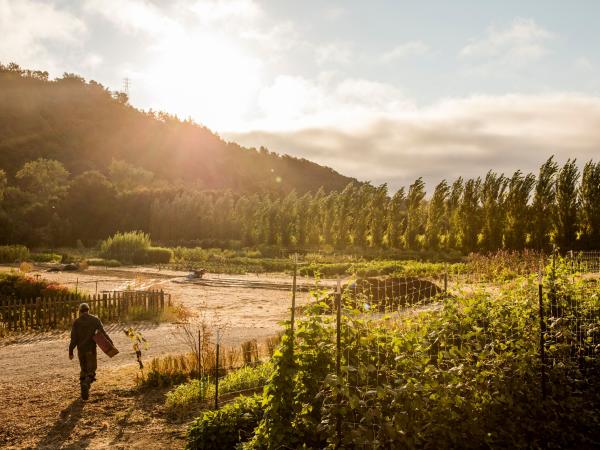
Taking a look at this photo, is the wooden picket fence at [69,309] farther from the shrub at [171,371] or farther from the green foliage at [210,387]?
the green foliage at [210,387]

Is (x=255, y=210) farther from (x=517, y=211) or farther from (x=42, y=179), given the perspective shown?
(x=42, y=179)

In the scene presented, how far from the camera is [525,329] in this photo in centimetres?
721

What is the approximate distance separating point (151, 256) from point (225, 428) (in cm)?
3938

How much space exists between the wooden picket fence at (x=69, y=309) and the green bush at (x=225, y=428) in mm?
11441

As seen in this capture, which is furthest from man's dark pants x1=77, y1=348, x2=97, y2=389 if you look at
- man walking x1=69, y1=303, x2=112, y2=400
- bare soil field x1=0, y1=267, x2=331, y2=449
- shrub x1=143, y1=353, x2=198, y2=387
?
shrub x1=143, y1=353, x2=198, y2=387

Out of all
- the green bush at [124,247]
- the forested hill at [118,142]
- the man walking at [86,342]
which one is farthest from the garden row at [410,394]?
the forested hill at [118,142]

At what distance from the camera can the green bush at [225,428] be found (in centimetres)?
641

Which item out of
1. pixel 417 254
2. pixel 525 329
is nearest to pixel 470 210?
pixel 417 254

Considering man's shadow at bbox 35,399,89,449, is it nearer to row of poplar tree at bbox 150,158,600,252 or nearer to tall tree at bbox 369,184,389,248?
row of poplar tree at bbox 150,158,600,252

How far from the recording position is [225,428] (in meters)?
6.51

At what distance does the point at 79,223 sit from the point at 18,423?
58.6m

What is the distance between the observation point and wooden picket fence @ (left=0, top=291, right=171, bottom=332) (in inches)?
633

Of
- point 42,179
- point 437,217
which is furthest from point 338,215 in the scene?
point 42,179

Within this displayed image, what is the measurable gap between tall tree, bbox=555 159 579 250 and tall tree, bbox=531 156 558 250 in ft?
1.86
